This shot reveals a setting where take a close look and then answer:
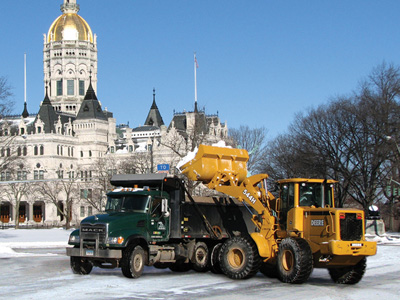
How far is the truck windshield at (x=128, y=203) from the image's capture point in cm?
2344

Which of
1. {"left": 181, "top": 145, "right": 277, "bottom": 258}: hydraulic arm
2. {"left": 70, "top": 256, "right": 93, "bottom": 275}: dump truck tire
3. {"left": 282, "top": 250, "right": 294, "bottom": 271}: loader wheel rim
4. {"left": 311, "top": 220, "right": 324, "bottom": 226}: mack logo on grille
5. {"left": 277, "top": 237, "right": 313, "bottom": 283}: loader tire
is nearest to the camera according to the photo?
{"left": 277, "top": 237, "right": 313, "bottom": 283}: loader tire

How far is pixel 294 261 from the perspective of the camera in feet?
68.1

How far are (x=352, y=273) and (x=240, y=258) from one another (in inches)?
137

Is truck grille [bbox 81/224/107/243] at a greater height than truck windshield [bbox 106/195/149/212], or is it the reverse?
truck windshield [bbox 106/195/149/212]

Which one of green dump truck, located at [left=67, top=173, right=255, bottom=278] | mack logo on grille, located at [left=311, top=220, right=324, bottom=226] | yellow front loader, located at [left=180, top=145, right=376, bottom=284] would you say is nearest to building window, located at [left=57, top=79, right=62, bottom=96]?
green dump truck, located at [left=67, top=173, right=255, bottom=278]

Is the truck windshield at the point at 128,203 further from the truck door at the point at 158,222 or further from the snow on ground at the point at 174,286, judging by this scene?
the snow on ground at the point at 174,286

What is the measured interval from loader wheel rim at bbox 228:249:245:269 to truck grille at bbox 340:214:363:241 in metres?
3.41

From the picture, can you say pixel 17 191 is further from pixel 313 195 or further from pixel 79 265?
pixel 313 195

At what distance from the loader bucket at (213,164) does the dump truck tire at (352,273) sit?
4738 millimetres

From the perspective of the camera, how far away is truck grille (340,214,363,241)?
2088 cm

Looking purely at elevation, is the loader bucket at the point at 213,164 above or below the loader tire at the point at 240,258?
above

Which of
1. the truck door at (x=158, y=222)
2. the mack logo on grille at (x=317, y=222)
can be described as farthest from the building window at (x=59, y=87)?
the mack logo on grille at (x=317, y=222)

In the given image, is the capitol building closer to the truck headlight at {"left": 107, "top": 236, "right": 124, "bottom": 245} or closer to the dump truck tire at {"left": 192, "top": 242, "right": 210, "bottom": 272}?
the dump truck tire at {"left": 192, "top": 242, "right": 210, "bottom": 272}

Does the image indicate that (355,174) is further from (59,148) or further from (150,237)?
(59,148)
